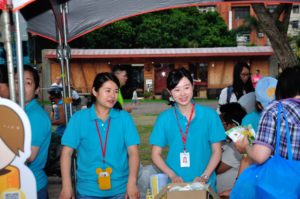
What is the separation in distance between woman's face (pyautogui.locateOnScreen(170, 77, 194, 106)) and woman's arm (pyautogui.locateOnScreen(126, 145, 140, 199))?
46 centimetres

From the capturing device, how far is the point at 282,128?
225 cm

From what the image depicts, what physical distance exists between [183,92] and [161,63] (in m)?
23.8

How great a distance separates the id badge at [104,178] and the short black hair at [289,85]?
123 cm

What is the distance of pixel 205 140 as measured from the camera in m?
3.01

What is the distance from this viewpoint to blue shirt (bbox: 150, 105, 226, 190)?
9.73ft

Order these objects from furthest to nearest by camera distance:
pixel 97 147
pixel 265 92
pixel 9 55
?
pixel 265 92
pixel 97 147
pixel 9 55

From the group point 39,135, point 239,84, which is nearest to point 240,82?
point 239,84

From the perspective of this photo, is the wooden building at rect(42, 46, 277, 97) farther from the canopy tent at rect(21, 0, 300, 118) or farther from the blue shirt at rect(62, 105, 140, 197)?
the blue shirt at rect(62, 105, 140, 197)

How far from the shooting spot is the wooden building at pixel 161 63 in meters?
25.5

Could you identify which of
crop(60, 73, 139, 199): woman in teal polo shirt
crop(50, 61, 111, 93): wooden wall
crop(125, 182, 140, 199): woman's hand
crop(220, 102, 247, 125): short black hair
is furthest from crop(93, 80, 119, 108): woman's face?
crop(50, 61, 111, 93): wooden wall

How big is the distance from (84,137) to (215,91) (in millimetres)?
23115

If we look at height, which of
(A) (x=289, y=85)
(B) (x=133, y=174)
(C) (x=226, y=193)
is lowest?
(C) (x=226, y=193)

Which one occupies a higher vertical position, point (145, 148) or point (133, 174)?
point (133, 174)

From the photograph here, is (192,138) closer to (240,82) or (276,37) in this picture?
(240,82)
